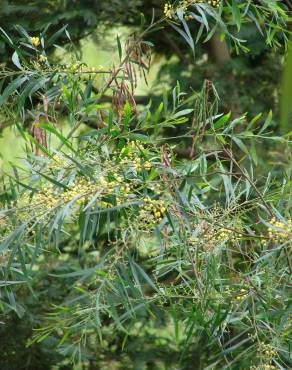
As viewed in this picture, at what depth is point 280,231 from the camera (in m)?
1.45

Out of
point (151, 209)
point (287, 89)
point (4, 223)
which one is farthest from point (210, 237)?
point (287, 89)

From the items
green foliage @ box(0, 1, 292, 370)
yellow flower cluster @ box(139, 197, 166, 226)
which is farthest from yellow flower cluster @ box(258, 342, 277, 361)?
yellow flower cluster @ box(139, 197, 166, 226)

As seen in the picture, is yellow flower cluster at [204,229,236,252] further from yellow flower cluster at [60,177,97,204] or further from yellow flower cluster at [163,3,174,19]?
yellow flower cluster at [163,3,174,19]

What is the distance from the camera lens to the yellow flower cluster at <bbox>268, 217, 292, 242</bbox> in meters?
1.42

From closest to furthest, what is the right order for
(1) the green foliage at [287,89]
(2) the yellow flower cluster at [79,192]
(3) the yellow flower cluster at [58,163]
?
(1) the green foliage at [287,89] → (2) the yellow flower cluster at [79,192] → (3) the yellow flower cluster at [58,163]

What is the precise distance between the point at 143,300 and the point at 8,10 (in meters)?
1.88

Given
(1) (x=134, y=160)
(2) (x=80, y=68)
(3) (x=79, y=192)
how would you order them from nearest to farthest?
(3) (x=79, y=192), (1) (x=134, y=160), (2) (x=80, y=68)

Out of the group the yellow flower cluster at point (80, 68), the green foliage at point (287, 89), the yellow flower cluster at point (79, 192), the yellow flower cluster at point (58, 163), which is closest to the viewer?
the green foliage at point (287, 89)

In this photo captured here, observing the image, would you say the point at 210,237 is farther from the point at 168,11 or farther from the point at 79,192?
the point at 168,11

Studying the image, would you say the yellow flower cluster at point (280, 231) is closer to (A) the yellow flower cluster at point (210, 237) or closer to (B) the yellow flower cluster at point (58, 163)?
(A) the yellow flower cluster at point (210, 237)

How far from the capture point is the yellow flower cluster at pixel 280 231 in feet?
4.67

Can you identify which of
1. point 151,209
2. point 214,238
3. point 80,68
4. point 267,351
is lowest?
point 267,351

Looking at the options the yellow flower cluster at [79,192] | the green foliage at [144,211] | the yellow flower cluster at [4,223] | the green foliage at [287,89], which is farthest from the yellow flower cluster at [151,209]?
the green foliage at [287,89]

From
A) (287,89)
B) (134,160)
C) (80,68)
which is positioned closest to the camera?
(287,89)
